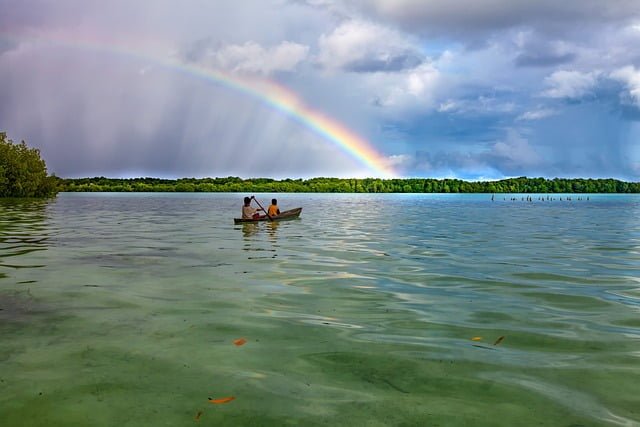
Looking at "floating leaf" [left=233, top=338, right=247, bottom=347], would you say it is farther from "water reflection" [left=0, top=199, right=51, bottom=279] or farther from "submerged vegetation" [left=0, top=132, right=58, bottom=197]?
"submerged vegetation" [left=0, top=132, right=58, bottom=197]

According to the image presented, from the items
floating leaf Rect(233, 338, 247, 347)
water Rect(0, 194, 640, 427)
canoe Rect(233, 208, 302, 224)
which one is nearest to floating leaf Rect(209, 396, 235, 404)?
water Rect(0, 194, 640, 427)

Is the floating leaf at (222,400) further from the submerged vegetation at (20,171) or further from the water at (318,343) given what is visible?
the submerged vegetation at (20,171)

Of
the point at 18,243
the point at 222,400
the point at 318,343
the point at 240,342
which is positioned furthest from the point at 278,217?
the point at 222,400

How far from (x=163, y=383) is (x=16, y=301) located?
6.84m

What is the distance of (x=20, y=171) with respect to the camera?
90.1m

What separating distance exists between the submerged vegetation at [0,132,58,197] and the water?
81843 mm

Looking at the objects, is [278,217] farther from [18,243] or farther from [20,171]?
[20,171]

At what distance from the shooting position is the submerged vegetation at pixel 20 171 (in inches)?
3494

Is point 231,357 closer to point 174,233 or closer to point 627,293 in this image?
point 627,293

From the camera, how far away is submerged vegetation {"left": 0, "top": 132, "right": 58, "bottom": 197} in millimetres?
88750

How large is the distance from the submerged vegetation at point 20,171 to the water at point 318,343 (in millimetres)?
81843

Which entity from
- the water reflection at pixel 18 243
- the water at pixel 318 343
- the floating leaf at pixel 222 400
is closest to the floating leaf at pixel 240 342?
the water at pixel 318 343

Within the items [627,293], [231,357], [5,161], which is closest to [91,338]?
[231,357]

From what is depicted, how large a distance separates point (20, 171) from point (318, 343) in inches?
3808
